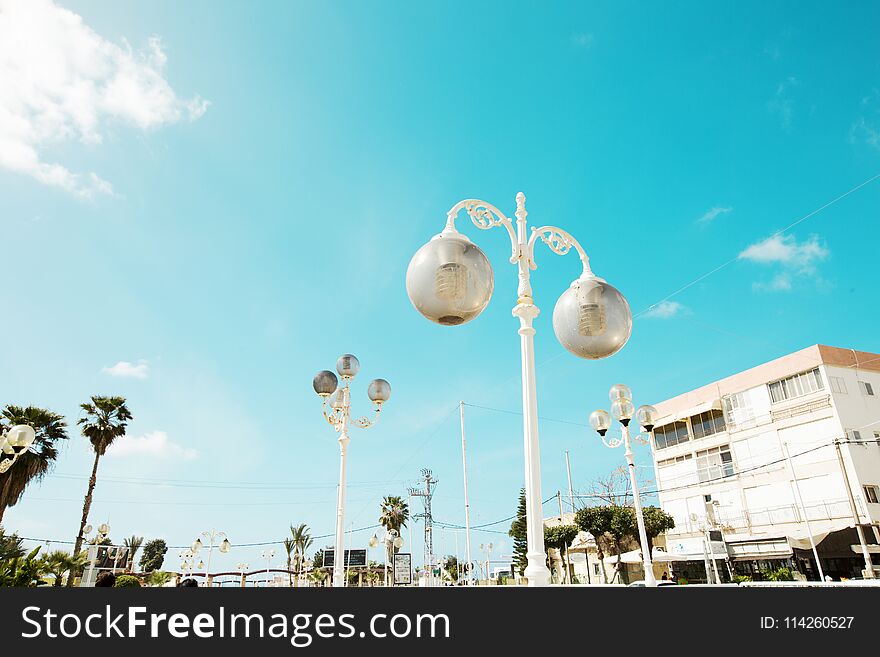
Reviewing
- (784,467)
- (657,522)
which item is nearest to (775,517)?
(784,467)

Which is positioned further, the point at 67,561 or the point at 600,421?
the point at 67,561

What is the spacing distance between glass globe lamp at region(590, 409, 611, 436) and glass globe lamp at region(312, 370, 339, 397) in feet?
16.4

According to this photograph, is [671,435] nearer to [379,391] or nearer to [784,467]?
[784,467]

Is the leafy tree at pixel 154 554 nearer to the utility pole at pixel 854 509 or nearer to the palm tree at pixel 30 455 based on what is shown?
the palm tree at pixel 30 455

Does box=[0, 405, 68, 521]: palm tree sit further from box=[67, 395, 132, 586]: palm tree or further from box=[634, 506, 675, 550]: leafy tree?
box=[634, 506, 675, 550]: leafy tree

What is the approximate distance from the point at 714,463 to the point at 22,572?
36437 mm

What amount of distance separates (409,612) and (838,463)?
33.3 metres

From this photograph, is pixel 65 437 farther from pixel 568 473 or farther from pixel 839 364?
pixel 839 364

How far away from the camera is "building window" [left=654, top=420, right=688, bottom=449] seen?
3784cm

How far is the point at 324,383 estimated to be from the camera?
29.2 ft

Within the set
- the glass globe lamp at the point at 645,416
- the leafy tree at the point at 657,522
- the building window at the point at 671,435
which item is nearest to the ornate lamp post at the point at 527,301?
the glass globe lamp at the point at 645,416

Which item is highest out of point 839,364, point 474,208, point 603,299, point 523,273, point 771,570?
point 839,364

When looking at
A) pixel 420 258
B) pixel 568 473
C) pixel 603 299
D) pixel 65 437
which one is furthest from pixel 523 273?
pixel 568 473

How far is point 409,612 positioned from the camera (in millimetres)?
1396
